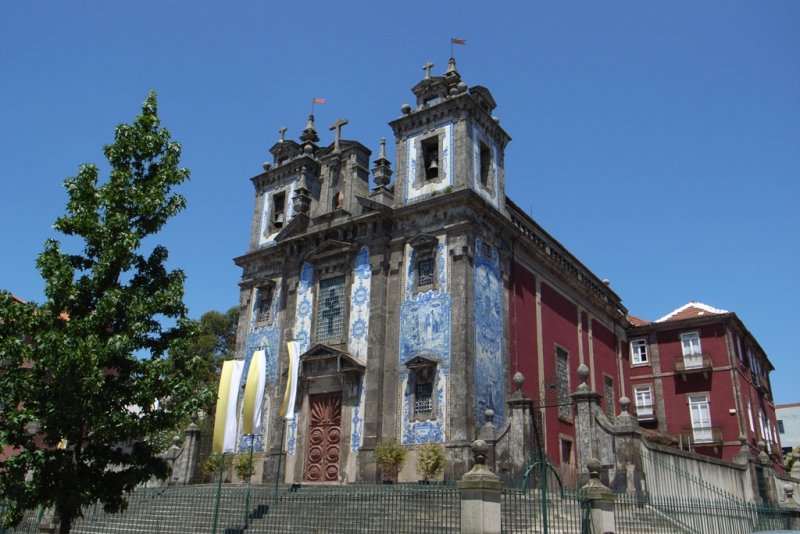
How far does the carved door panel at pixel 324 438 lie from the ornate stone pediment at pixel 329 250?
4.95m

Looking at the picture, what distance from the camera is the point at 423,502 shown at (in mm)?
14867

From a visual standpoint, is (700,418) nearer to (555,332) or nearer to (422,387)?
(555,332)

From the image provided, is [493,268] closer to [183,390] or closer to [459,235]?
[459,235]

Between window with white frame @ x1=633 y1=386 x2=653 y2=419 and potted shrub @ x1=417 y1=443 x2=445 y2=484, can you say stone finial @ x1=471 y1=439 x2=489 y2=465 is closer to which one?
potted shrub @ x1=417 y1=443 x2=445 y2=484


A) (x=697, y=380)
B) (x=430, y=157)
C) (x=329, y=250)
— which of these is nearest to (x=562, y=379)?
(x=430, y=157)

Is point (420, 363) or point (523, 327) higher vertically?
point (523, 327)

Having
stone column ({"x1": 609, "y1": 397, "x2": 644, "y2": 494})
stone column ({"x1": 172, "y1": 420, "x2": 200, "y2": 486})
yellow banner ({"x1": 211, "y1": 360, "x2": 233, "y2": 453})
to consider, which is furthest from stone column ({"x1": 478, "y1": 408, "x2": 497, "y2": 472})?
stone column ({"x1": 172, "y1": 420, "x2": 200, "y2": 486})

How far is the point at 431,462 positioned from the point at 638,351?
782 inches

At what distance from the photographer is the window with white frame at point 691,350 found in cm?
3438

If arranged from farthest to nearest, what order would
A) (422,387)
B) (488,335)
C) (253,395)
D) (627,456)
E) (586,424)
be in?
(488,335) < (422,387) < (253,395) < (586,424) < (627,456)

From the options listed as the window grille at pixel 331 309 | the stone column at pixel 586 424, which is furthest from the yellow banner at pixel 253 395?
the stone column at pixel 586 424

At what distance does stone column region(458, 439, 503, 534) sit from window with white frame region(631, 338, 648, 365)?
26.3 metres

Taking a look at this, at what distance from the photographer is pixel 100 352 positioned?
11.9 meters

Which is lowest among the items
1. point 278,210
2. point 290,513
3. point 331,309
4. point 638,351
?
point 290,513
